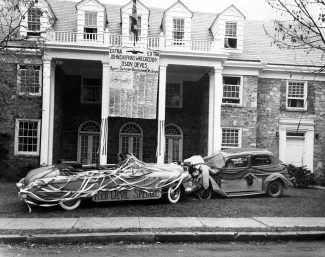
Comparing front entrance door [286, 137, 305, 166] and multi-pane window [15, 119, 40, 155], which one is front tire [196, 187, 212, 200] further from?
front entrance door [286, 137, 305, 166]

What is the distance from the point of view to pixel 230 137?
21.4 meters

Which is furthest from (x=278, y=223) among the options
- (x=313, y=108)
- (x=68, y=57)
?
(x=313, y=108)

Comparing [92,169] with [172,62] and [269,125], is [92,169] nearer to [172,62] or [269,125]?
[172,62]

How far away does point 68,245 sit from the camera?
24.4ft

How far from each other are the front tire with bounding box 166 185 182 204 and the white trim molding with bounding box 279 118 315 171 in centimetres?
1182

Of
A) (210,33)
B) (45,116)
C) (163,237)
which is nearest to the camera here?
(163,237)

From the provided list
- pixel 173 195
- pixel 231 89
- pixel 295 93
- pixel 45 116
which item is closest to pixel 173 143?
pixel 231 89

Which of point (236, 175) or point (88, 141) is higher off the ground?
point (88, 141)

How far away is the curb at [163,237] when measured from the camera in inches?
296

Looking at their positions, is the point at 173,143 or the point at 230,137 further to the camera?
the point at 173,143

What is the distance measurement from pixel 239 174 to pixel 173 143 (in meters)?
10.2

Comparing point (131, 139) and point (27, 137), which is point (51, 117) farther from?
point (131, 139)

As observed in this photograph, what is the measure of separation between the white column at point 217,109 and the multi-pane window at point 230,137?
2.08m

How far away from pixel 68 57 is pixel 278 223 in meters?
13.2
